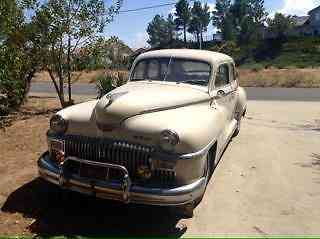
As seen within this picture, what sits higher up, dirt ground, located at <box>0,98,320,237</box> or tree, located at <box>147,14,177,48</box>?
tree, located at <box>147,14,177,48</box>

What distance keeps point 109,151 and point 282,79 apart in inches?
1036

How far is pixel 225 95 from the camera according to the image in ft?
22.7

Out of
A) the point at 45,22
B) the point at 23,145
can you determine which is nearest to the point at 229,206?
the point at 23,145

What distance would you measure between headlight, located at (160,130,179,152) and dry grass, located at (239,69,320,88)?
23458 millimetres

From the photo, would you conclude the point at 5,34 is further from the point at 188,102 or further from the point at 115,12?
the point at 188,102

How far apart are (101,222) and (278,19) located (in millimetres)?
64902

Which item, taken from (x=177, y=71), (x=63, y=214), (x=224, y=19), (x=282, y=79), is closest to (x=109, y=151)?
(x=63, y=214)

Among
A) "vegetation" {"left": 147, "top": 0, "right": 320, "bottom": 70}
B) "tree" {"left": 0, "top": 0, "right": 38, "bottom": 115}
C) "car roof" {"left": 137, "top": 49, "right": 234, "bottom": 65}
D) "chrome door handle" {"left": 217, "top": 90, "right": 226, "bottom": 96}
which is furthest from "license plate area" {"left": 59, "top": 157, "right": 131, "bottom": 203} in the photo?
"vegetation" {"left": 147, "top": 0, "right": 320, "bottom": 70}

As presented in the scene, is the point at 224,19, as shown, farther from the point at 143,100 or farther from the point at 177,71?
the point at 143,100

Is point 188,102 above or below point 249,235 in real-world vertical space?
above

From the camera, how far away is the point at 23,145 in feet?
27.1

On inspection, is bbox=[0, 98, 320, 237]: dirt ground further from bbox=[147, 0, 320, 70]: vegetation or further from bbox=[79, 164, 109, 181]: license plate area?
bbox=[147, 0, 320, 70]: vegetation

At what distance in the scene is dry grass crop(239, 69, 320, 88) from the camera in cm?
2773

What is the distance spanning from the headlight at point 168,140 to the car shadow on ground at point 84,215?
3.18 ft
